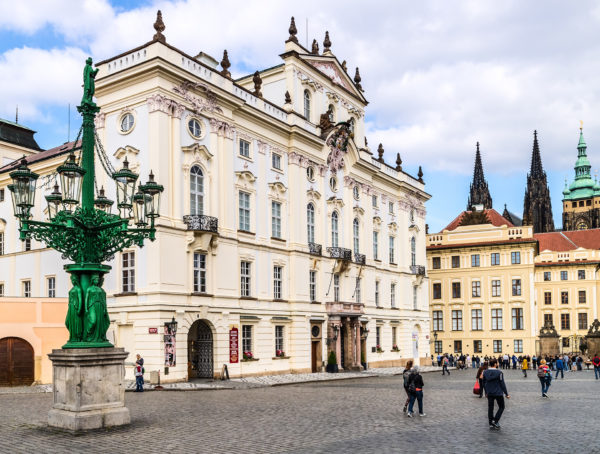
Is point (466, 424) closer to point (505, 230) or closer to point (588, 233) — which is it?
point (505, 230)

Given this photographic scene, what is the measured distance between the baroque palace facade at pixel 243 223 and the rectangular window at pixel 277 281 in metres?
0.09

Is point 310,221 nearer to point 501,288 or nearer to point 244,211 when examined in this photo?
point 244,211

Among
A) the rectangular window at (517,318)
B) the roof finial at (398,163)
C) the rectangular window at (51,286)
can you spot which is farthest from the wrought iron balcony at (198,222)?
the rectangular window at (517,318)

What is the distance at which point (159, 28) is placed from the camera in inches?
1405

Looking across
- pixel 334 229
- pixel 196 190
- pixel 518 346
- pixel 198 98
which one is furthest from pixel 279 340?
pixel 518 346

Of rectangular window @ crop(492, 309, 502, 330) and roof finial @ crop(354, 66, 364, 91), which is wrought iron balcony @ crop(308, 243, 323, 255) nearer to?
roof finial @ crop(354, 66, 364, 91)

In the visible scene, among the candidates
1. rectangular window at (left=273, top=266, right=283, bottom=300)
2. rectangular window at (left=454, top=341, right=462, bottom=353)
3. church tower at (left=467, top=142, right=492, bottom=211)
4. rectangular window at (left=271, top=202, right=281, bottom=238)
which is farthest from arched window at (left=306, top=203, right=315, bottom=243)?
church tower at (left=467, top=142, right=492, bottom=211)

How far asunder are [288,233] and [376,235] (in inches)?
548

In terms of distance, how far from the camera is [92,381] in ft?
55.1

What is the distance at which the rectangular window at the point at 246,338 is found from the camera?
3984 centimetres

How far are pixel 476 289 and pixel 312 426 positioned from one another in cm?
6429

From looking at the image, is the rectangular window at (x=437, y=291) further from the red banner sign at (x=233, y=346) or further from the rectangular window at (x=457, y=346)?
the red banner sign at (x=233, y=346)

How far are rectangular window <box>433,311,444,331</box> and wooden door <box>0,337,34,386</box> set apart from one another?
182 ft

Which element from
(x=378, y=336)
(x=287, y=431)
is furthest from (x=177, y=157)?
(x=378, y=336)
